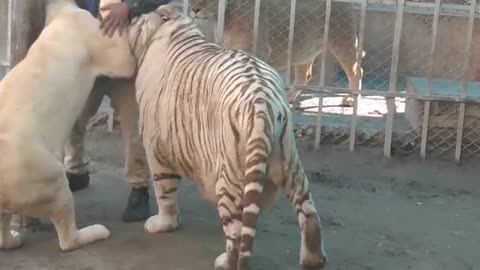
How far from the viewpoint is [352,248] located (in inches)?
212

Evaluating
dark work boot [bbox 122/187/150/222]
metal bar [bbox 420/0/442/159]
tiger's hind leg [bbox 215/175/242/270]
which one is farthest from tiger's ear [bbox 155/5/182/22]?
metal bar [bbox 420/0/442/159]

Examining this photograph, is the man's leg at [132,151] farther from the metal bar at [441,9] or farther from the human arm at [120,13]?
the metal bar at [441,9]

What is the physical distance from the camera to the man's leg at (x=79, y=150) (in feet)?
19.2

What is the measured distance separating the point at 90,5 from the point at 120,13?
19.8 inches

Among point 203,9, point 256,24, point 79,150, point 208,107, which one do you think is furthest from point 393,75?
point 208,107

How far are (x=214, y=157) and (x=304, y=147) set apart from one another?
3.26 m

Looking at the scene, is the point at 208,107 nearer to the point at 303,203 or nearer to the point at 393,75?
the point at 303,203

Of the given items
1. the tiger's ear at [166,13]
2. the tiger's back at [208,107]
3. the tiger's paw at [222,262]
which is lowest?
the tiger's paw at [222,262]

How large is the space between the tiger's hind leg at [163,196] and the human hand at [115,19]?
704 millimetres

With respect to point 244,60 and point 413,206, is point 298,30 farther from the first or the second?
point 244,60

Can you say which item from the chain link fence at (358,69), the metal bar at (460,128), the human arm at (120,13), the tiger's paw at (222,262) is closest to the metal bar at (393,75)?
the chain link fence at (358,69)

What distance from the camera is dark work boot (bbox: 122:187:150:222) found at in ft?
18.7

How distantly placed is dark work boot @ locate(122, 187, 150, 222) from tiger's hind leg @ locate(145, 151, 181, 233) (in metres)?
0.19

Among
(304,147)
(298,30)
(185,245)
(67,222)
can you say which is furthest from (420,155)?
(67,222)
